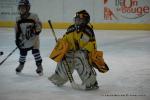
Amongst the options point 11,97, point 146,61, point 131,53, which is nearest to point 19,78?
point 11,97

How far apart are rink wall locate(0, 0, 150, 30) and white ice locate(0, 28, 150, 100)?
360 centimetres

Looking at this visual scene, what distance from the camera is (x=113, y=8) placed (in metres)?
12.7

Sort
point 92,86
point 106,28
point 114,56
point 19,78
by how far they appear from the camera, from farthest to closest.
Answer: point 106,28, point 114,56, point 19,78, point 92,86

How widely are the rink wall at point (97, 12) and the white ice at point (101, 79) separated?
3599 mm

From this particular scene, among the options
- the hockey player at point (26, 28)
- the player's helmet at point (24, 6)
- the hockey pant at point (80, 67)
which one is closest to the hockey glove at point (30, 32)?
the hockey player at point (26, 28)

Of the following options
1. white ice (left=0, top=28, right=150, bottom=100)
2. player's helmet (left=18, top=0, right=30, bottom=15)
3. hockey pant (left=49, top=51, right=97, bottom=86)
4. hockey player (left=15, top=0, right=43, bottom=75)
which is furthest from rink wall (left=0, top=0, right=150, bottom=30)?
hockey pant (left=49, top=51, right=97, bottom=86)

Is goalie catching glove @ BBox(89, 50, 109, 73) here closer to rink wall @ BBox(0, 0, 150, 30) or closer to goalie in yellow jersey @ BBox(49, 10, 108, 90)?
goalie in yellow jersey @ BBox(49, 10, 108, 90)

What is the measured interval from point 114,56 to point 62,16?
18.9 feet

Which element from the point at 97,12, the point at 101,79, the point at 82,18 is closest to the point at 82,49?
the point at 82,18

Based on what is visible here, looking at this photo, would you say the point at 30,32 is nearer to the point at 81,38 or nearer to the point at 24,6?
the point at 24,6

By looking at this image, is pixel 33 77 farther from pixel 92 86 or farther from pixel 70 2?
pixel 70 2

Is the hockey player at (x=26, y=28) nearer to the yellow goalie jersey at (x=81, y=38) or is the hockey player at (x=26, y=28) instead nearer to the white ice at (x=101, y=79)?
the white ice at (x=101, y=79)

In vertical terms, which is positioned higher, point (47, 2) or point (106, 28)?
point (47, 2)

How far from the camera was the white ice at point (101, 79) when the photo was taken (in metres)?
4.40
